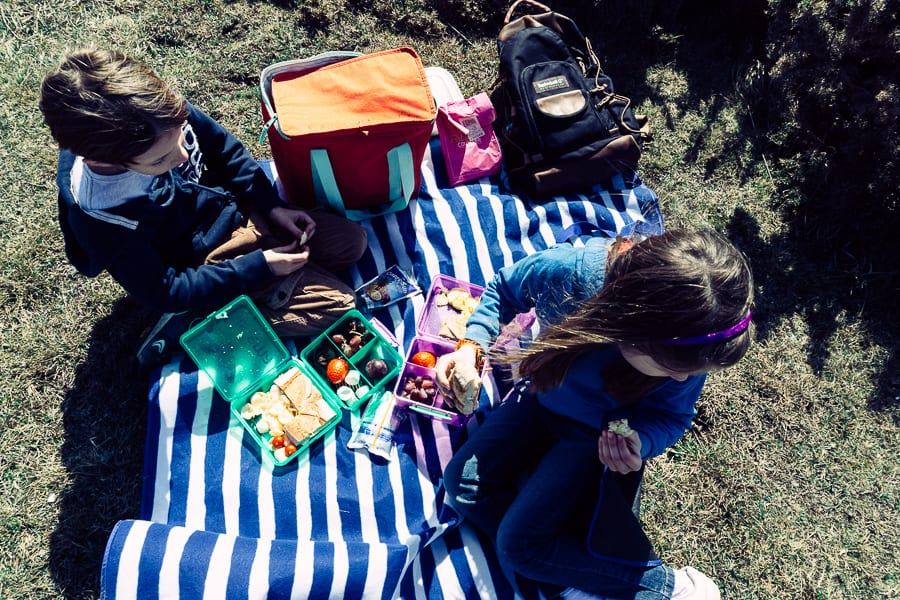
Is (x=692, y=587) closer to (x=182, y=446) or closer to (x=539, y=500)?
(x=539, y=500)

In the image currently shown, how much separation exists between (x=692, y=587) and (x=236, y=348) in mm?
2187

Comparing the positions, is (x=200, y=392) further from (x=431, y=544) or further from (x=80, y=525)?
(x=431, y=544)

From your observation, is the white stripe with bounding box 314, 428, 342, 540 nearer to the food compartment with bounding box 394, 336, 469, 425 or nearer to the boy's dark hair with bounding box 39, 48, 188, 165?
the food compartment with bounding box 394, 336, 469, 425

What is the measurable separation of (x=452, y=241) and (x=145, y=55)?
78.8 inches

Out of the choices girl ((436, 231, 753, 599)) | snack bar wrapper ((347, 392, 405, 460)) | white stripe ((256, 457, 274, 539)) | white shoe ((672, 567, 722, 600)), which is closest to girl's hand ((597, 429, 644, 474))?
girl ((436, 231, 753, 599))

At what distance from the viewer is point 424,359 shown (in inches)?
106

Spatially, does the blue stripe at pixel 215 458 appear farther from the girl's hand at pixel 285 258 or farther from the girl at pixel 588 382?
the girl at pixel 588 382

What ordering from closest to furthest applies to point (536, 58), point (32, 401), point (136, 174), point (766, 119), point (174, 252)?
point (136, 174), point (174, 252), point (32, 401), point (536, 58), point (766, 119)

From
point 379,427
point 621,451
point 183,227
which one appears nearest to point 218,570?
point 379,427

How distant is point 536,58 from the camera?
3189 millimetres

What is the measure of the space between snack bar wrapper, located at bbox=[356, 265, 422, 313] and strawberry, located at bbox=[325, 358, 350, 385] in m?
0.31

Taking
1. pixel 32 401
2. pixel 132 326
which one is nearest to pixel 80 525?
pixel 32 401

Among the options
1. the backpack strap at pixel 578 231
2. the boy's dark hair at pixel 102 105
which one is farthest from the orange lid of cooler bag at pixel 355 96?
the backpack strap at pixel 578 231

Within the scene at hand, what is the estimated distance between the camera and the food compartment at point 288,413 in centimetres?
254
